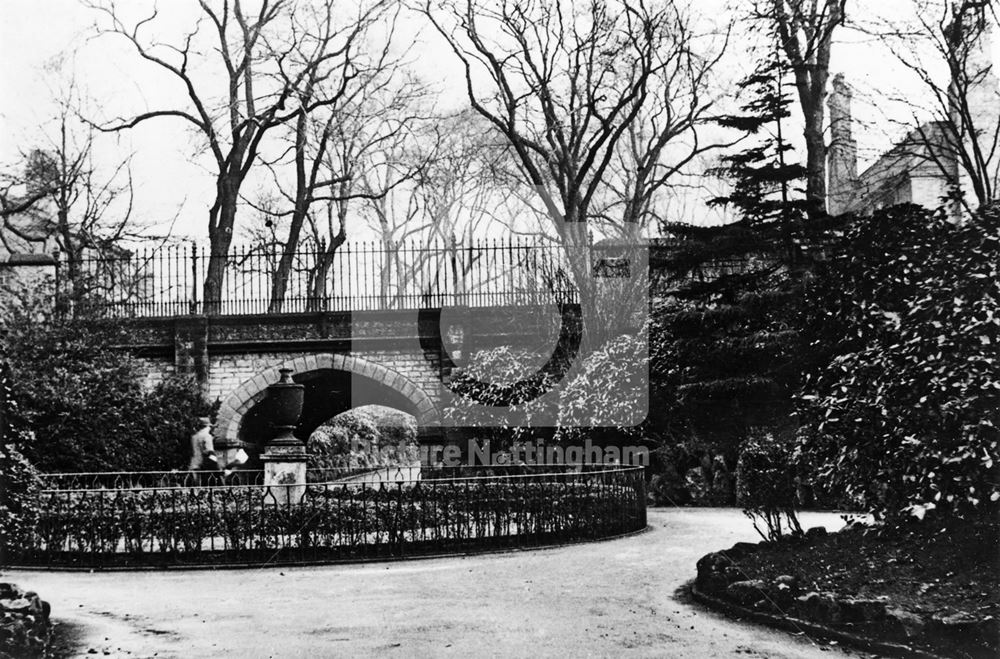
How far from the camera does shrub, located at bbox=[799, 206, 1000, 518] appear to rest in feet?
21.4

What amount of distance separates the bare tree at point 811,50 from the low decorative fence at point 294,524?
1019 cm

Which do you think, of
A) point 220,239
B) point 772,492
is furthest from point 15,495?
point 220,239

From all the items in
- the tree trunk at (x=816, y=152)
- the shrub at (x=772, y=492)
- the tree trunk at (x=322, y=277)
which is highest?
the tree trunk at (x=816, y=152)

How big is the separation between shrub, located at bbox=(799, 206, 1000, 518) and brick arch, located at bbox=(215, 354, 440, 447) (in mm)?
12335

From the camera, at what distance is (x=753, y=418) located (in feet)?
52.9

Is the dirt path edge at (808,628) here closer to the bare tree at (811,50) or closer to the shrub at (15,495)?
the shrub at (15,495)

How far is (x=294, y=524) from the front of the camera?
1070cm

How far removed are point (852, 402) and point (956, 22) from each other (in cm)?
1236

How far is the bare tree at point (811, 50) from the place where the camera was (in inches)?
739

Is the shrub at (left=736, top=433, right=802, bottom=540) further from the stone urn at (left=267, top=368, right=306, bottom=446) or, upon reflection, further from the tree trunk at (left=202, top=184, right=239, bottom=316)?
the tree trunk at (left=202, top=184, right=239, bottom=316)

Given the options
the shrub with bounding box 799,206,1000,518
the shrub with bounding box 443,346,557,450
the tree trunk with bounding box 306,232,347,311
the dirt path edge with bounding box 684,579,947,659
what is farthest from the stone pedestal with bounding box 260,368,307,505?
the shrub with bounding box 799,206,1000,518

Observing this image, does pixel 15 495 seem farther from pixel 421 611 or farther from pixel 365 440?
pixel 365 440

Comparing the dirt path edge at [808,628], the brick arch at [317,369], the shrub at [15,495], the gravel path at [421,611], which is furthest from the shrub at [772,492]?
the brick arch at [317,369]

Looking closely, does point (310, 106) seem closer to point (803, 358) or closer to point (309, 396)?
point (309, 396)
